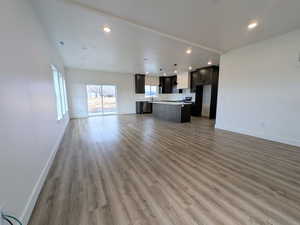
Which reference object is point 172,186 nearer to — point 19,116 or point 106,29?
point 19,116

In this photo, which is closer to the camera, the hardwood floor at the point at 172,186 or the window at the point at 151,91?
the hardwood floor at the point at 172,186

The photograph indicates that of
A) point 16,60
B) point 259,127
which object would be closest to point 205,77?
point 259,127

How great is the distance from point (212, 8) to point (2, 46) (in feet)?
9.94

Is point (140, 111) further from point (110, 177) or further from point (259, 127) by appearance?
point (110, 177)

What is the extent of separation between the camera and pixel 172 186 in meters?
1.94

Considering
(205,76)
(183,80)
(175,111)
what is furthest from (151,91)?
(175,111)

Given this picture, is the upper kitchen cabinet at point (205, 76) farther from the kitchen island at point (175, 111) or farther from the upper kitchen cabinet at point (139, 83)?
the upper kitchen cabinet at point (139, 83)

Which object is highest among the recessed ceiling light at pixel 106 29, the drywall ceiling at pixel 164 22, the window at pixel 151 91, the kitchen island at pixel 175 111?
the drywall ceiling at pixel 164 22

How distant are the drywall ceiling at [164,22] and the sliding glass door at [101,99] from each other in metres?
4.26

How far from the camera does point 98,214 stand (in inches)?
58.7

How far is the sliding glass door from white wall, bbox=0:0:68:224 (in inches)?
253

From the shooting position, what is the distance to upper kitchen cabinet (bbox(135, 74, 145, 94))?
9367mm

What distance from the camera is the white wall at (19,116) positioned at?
47.6 inches

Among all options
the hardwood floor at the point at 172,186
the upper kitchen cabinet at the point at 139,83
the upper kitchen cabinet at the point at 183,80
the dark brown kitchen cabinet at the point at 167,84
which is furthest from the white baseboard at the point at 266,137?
the upper kitchen cabinet at the point at 139,83
